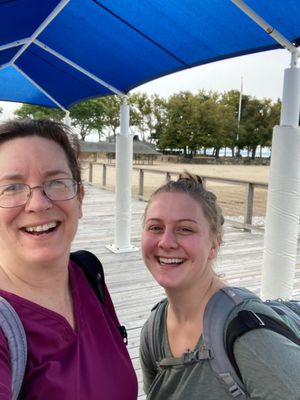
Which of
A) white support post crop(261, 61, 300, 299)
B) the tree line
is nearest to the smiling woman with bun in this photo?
white support post crop(261, 61, 300, 299)

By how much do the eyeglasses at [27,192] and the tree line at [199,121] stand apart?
158 ft

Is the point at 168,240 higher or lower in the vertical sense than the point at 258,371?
higher

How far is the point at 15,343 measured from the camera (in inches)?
Answer: 38.6

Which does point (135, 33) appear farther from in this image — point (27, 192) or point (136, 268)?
point (27, 192)

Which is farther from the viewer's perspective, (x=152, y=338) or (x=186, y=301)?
(x=152, y=338)

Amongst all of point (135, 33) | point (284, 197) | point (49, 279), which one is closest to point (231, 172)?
point (135, 33)

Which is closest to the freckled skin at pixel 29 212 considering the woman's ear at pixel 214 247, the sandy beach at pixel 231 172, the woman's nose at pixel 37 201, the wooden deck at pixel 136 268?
the woman's nose at pixel 37 201

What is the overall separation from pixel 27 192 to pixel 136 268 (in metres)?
4.22

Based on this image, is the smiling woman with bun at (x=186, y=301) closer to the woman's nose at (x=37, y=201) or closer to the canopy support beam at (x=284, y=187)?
the woman's nose at (x=37, y=201)

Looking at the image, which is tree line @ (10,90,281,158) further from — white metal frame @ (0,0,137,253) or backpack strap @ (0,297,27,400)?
backpack strap @ (0,297,27,400)

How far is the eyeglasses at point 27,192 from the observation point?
116 centimetres

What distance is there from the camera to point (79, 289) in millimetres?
1376

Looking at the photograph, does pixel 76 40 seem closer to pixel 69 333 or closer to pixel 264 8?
pixel 264 8

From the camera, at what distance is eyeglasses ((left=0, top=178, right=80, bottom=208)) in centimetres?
116
